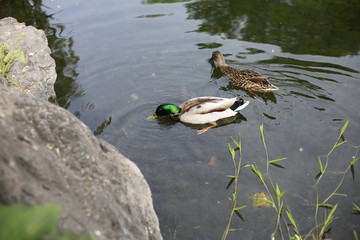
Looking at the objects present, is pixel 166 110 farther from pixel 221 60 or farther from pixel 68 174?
pixel 68 174

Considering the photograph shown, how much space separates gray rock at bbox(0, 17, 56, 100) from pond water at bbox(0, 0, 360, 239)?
51 centimetres

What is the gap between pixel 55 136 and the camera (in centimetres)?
273

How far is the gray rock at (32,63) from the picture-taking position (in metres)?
5.67

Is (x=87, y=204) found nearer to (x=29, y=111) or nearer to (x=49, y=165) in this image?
(x=49, y=165)

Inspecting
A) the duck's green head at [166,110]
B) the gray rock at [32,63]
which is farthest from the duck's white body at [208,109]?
the gray rock at [32,63]

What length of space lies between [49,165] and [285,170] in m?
3.08

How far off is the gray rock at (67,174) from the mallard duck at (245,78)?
137 inches

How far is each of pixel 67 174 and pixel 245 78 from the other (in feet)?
14.5

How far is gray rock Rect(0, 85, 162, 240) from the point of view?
2113 millimetres

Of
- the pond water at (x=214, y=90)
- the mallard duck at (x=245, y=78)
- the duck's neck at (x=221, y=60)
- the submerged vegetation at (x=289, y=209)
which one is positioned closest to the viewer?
the submerged vegetation at (x=289, y=209)

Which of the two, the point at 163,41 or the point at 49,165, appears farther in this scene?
the point at 163,41

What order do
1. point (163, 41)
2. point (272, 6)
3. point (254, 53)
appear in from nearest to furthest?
point (254, 53) < point (163, 41) < point (272, 6)

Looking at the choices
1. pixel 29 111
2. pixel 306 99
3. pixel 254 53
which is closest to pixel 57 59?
pixel 254 53

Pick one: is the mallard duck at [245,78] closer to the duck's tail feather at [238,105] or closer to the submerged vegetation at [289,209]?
the duck's tail feather at [238,105]
